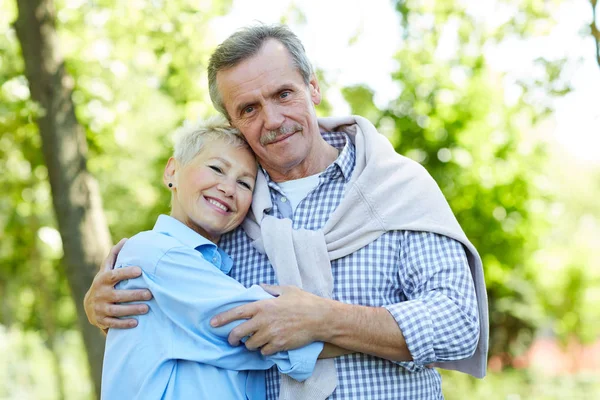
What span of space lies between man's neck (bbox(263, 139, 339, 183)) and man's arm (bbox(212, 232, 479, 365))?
61 cm

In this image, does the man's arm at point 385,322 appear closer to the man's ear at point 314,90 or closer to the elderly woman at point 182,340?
the elderly woman at point 182,340

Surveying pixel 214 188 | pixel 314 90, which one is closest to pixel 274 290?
pixel 214 188

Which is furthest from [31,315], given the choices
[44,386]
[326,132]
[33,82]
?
[326,132]

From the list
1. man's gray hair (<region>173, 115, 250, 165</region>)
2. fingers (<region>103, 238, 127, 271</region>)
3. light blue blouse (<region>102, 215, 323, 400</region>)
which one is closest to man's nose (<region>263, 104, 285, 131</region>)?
man's gray hair (<region>173, 115, 250, 165</region>)

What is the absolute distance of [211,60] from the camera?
276cm

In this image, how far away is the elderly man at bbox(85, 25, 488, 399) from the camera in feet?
7.29

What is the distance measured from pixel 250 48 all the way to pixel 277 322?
1.07 meters

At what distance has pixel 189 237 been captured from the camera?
7.83 feet

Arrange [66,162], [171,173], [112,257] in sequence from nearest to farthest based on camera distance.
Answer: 1. [112,257]
2. [171,173]
3. [66,162]

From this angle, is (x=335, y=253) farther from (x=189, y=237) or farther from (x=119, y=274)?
(x=119, y=274)

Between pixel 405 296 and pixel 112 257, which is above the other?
pixel 112 257

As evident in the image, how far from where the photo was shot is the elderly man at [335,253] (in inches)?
87.4

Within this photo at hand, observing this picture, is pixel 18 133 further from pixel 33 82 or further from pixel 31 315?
pixel 31 315

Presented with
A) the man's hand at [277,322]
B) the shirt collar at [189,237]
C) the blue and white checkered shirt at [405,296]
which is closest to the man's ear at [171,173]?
the shirt collar at [189,237]
